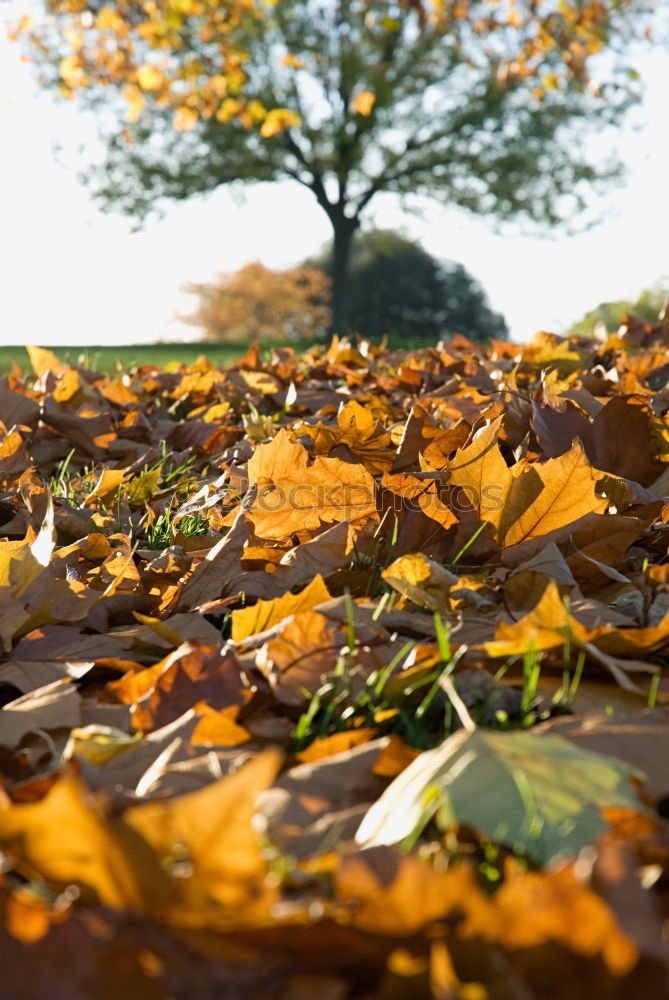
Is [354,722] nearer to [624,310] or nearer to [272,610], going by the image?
[272,610]

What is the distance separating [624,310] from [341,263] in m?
11.1

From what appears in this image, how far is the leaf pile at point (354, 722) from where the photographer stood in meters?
0.71

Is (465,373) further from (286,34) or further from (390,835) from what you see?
(286,34)

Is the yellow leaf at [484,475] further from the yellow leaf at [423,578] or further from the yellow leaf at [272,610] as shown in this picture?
the yellow leaf at [272,610]

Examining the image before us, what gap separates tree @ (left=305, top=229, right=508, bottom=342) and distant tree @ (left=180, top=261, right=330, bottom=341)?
15.8ft

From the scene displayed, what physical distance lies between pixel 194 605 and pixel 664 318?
13.9ft

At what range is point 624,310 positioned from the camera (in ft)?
43.0

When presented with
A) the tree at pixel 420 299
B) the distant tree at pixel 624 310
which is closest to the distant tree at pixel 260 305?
the tree at pixel 420 299

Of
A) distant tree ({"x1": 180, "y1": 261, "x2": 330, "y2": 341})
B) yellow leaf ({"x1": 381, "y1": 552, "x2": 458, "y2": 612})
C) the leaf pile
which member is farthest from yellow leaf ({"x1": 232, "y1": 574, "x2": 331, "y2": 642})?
distant tree ({"x1": 180, "y1": 261, "x2": 330, "y2": 341})

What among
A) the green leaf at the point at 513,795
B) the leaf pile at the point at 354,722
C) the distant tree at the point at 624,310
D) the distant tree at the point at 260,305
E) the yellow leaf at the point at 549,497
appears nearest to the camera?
the leaf pile at the point at 354,722

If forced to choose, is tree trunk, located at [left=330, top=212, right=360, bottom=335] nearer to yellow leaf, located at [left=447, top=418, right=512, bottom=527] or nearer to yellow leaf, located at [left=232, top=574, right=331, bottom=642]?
yellow leaf, located at [left=447, top=418, right=512, bottom=527]

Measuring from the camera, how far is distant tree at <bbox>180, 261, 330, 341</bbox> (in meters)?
31.6

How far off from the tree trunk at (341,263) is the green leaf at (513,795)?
22.2 metres

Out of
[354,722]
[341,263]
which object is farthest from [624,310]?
[354,722]
